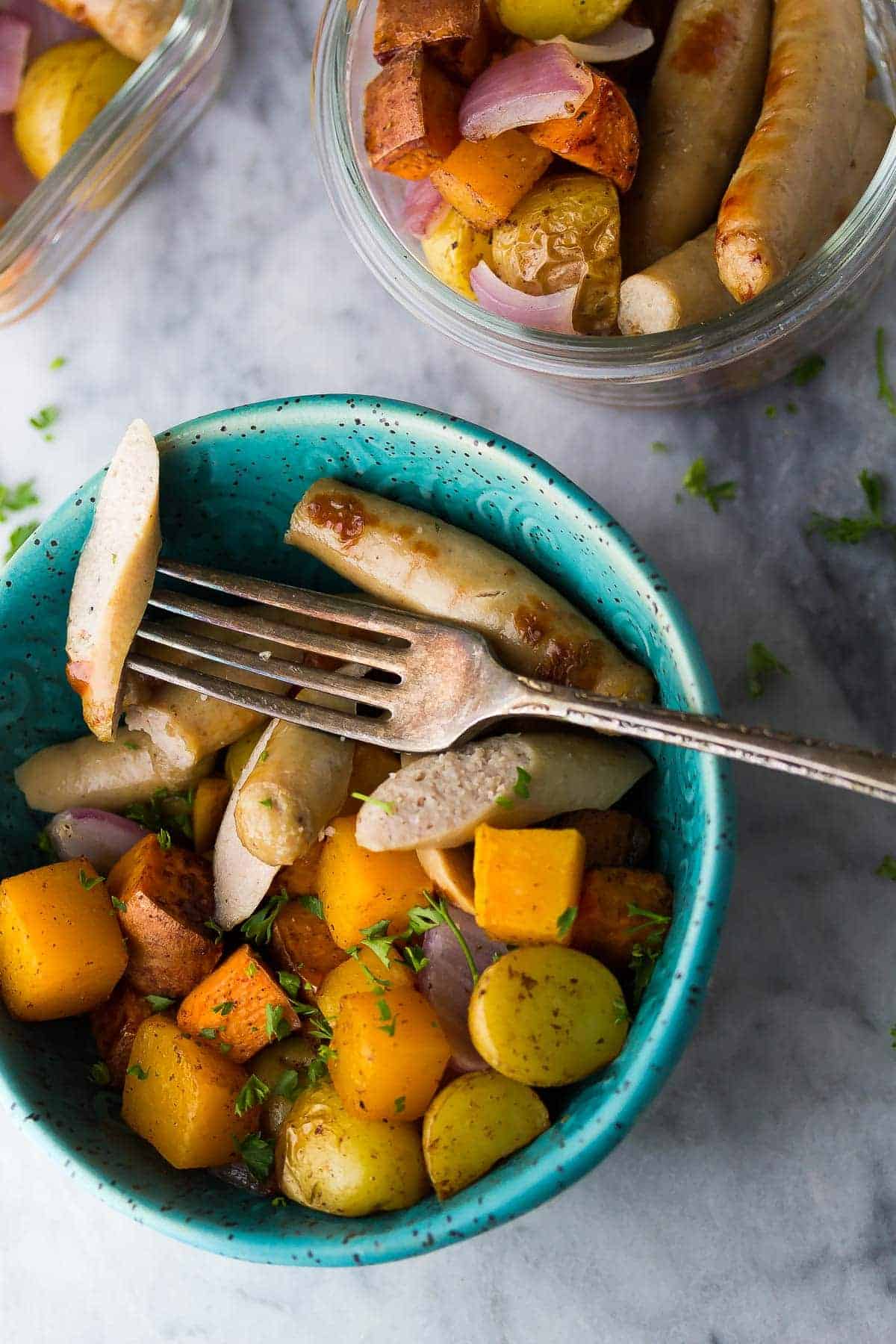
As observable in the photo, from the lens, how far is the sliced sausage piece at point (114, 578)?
3.39ft

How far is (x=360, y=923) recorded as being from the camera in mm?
1032

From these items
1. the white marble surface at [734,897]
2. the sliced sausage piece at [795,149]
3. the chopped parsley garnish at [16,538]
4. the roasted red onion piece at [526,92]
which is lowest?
the white marble surface at [734,897]

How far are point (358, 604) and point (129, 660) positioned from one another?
0.21 metres

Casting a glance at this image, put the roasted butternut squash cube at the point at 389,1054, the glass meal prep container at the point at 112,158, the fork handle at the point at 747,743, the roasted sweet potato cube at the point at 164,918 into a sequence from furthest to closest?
1. the glass meal prep container at the point at 112,158
2. the roasted sweet potato cube at the point at 164,918
3. the roasted butternut squash cube at the point at 389,1054
4. the fork handle at the point at 747,743

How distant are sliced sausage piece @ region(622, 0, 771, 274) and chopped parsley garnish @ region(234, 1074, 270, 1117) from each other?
79cm

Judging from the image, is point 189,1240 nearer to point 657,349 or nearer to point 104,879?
point 104,879

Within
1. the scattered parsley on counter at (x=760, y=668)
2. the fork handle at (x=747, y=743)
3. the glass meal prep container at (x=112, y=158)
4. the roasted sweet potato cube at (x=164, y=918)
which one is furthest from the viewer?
the glass meal prep container at (x=112, y=158)

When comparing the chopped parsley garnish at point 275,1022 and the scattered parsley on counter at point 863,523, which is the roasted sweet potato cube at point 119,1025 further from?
the scattered parsley on counter at point 863,523

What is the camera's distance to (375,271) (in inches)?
47.8

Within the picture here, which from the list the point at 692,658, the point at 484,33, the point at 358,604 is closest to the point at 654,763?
the point at 692,658

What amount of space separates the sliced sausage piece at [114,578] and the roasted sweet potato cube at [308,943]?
228 mm

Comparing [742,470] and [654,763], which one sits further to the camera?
[742,470]

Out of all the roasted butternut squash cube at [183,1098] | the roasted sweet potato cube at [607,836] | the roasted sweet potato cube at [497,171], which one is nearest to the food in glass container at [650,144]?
the roasted sweet potato cube at [497,171]

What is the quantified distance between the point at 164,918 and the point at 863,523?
0.77 m
